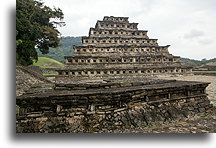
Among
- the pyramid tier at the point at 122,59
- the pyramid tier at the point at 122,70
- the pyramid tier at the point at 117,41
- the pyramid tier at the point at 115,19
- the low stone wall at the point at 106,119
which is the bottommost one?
the low stone wall at the point at 106,119

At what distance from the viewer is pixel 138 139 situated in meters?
2.80

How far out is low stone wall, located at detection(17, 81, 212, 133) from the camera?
105 inches

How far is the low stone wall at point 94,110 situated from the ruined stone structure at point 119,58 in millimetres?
12198

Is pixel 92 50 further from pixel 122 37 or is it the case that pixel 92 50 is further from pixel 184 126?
pixel 184 126

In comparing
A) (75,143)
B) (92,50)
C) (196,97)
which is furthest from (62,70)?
(196,97)

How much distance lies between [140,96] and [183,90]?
66.5 inches

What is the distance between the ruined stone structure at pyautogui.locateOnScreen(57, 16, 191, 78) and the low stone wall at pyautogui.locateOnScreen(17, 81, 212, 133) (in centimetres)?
1220

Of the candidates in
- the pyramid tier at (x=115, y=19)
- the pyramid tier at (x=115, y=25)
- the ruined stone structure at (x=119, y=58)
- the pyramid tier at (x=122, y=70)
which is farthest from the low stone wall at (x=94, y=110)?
the pyramid tier at (x=115, y=19)

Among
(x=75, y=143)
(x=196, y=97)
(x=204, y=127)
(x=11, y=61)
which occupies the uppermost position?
(x=11, y=61)

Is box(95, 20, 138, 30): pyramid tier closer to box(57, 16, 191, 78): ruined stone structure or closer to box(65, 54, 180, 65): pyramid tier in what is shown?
box(57, 16, 191, 78): ruined stone structure

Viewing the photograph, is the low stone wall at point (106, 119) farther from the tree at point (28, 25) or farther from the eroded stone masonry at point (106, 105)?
the tree at point (28, 25)

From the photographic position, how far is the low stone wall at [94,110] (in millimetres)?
2656

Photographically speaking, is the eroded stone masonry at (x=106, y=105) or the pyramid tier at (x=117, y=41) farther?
the pyramid tier at (x=117, y=41)

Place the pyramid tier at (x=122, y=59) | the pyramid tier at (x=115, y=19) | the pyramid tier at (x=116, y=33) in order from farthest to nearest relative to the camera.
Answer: the pyramid tier at (x=115, y=19), the pyramid tier at (x=116, y=33), the pyramid tier at (x=122, y=59)
